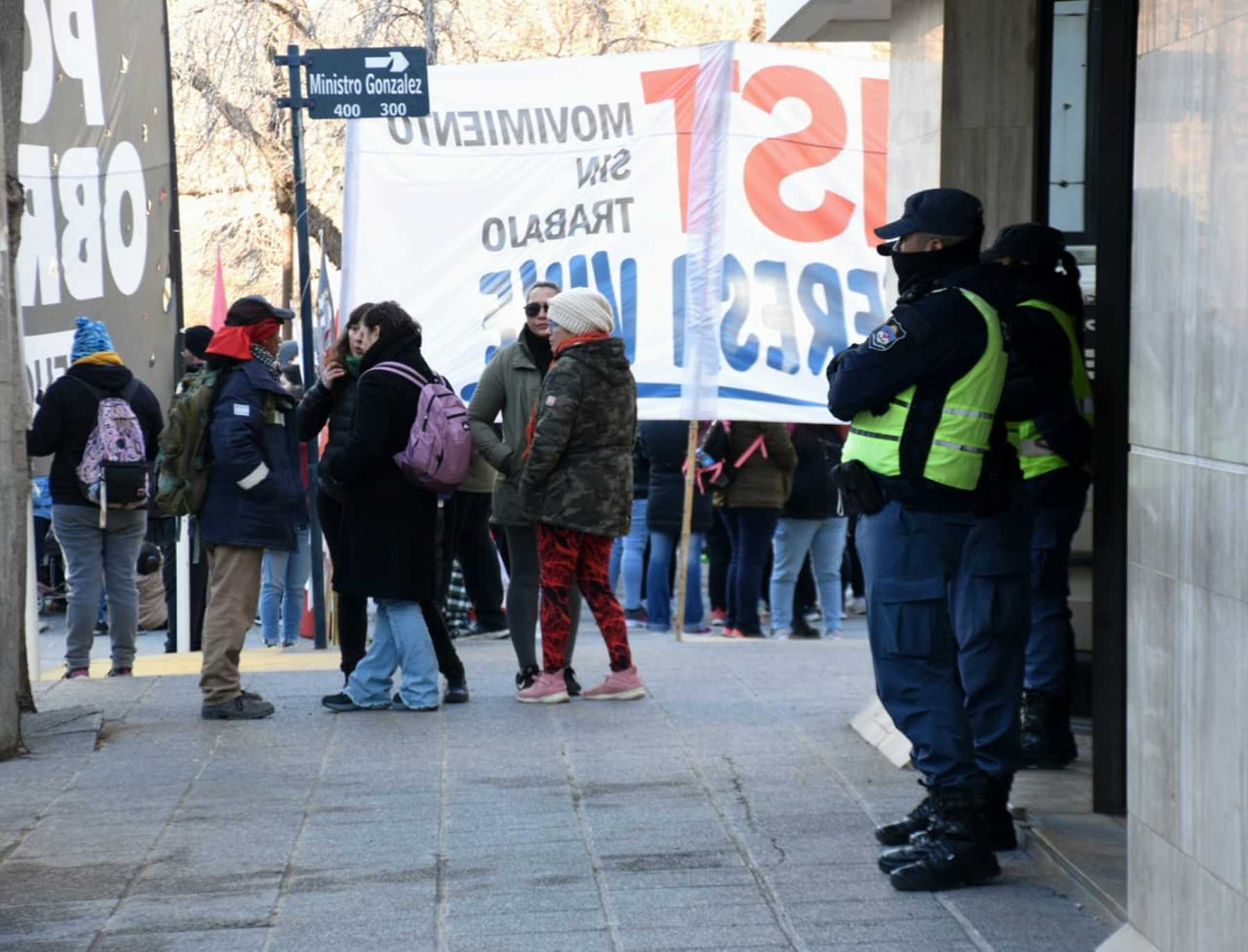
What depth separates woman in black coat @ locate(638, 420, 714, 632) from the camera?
38.0 feet

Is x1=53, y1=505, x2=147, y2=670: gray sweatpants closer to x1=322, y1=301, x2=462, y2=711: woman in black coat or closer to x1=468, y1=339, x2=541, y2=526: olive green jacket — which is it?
x1=322, y1=301, x2=462, y2=711: woman in black coat

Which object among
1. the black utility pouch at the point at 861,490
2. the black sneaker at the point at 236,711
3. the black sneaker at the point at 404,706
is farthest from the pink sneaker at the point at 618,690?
the black utility pouch at the point at 861,490

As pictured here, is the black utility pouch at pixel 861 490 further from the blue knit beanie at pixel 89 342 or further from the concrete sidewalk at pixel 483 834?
the blue knit beanie at pixel 89 342

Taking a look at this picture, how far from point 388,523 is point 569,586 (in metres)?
0.84

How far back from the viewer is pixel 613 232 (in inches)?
400

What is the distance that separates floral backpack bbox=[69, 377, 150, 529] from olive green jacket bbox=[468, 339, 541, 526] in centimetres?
192

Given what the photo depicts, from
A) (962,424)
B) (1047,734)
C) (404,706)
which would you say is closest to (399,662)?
Answer: (404,706)

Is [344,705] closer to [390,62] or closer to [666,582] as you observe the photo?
[390,62]

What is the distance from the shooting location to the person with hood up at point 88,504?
8.78 m

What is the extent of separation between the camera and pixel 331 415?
7840 mm

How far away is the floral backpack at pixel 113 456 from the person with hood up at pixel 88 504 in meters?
0.02

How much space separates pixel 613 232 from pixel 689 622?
3005 millimetres

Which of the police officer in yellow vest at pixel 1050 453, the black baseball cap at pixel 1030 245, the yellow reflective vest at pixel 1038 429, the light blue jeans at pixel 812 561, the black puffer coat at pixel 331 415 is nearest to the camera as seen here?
the police officer in yellow vest at pixel 1050 453

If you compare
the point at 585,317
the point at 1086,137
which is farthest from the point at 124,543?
the point at 1086,137
